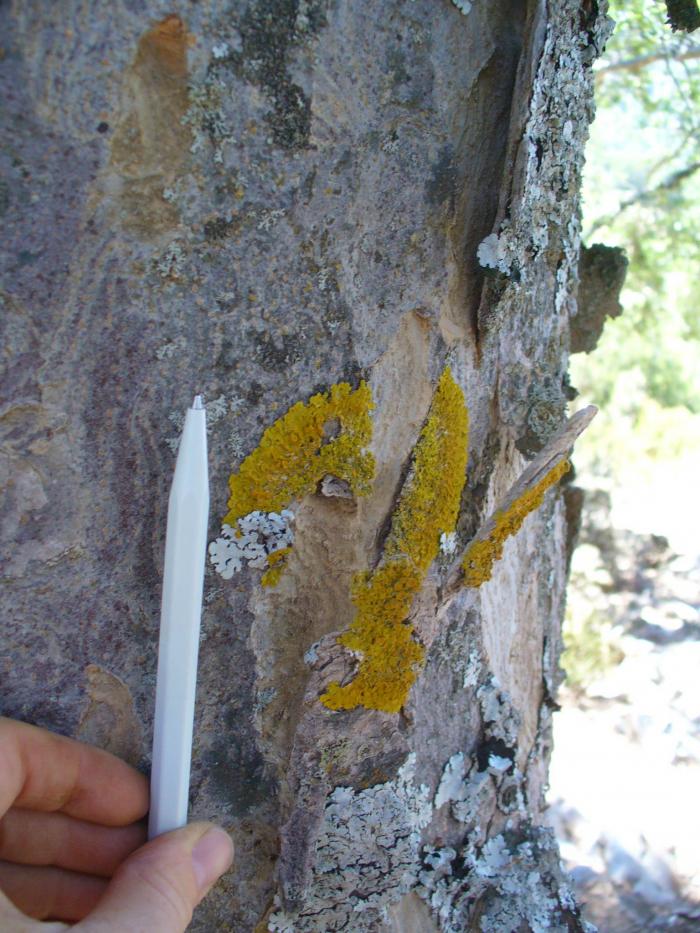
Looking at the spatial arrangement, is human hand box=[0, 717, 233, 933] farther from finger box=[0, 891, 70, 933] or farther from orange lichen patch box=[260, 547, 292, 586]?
orange lichen patch box=[260, 547, 292, 586]

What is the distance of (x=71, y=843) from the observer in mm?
836

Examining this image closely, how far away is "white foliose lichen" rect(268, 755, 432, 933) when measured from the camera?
0.88 meters

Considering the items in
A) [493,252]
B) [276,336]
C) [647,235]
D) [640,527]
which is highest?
[647,235]

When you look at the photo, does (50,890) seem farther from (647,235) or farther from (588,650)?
(647,235)

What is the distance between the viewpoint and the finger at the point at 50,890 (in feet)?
2.65

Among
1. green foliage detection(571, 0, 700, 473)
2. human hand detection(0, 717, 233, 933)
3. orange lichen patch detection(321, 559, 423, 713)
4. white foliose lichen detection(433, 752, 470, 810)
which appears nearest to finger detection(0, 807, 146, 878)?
human hand detection(0, 717, 233, 933)

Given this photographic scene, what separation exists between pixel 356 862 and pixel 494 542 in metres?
0.40

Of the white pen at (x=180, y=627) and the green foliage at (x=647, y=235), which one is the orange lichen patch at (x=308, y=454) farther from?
the green foliage at (x=647, y=235)

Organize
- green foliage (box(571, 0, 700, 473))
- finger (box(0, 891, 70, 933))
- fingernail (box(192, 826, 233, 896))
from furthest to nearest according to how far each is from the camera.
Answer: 1. green foliage (box(571, 0, 700, 473))
2. fingernail (box(192, 826, 233, 896))
3. finger (box(0, 891, 70, 933))

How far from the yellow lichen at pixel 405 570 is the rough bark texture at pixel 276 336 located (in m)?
0.02

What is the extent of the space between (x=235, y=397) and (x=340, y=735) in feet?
→ 1.28

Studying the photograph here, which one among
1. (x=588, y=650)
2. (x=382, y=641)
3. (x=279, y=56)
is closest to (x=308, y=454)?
(x=382, y=641)

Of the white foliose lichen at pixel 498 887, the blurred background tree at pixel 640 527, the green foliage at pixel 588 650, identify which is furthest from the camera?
the green foliage at pixel 588 650

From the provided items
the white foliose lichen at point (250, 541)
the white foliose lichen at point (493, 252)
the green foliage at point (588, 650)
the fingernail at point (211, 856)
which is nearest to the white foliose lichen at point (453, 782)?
the fingernail at point (211, 856)
